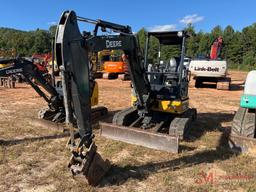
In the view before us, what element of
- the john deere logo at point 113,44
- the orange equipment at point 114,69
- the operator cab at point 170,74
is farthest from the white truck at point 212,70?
the john deere logo at point 113,44

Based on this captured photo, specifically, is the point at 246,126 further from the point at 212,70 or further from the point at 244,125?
the point at 212,70

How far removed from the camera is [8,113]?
9.05 m

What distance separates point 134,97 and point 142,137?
1.48 metres

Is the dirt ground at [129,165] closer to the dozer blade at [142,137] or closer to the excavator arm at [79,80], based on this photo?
the dozer blade at [142,137]

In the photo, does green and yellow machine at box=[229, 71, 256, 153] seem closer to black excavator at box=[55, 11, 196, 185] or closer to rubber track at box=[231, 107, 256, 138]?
rubber track at box=[231, 107, 256, 138]

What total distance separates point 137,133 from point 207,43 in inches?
2326

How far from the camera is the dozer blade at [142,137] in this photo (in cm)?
543

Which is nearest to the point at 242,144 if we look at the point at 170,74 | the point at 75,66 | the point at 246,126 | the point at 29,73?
the point at 246,126

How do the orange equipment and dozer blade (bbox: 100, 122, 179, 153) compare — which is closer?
dozer blade (bbox: 100, 122, 179, 153)

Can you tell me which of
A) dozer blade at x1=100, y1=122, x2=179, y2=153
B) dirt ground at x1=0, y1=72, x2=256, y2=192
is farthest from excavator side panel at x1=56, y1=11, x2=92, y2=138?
dozer blade at x1=100, y1=122, x2=179, y2=153

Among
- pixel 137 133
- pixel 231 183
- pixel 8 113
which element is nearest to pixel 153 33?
pixel 137 133

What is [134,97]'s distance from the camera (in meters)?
6.98

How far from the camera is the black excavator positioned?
12.7 feet

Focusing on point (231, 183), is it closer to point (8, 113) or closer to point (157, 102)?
point (157, 102)
